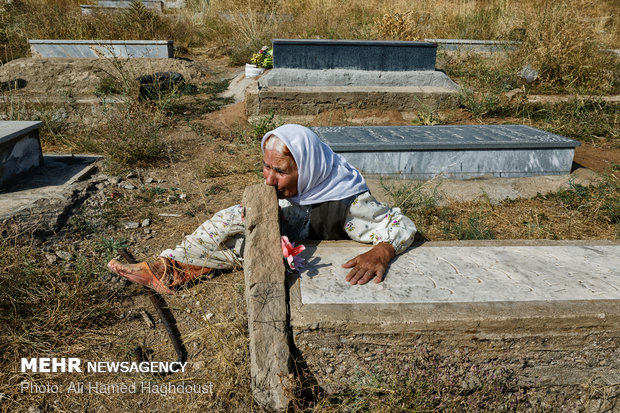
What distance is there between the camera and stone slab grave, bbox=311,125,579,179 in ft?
14.5

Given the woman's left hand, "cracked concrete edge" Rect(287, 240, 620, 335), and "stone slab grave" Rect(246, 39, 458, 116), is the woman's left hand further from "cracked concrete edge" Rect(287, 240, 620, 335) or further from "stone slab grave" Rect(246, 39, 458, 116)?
"stone slab grave" Rect(246, 39, 458, 116)

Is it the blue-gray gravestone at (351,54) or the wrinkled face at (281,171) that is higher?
the blue-gray gravestone at (351,54)

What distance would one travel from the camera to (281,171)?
2516 mm

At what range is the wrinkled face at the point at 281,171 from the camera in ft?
8.19

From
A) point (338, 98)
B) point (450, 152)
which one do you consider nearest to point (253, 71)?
point (338, 98)

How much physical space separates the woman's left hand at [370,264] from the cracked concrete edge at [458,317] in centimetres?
20

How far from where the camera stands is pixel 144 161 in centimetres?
504

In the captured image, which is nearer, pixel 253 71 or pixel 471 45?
pixel 253 71

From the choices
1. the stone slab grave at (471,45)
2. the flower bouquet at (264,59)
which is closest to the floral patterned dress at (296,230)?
the flower bouquet at (264,59)

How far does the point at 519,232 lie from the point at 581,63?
5842 mm

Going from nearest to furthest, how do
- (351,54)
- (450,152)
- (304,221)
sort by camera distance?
(304,221), (450,152), (351,54)

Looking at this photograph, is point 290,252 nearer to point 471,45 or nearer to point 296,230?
point 296,230

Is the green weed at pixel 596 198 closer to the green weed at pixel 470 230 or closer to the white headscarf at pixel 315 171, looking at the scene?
the green weed at pixel 470 230

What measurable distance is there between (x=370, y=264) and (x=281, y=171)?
0.72m
